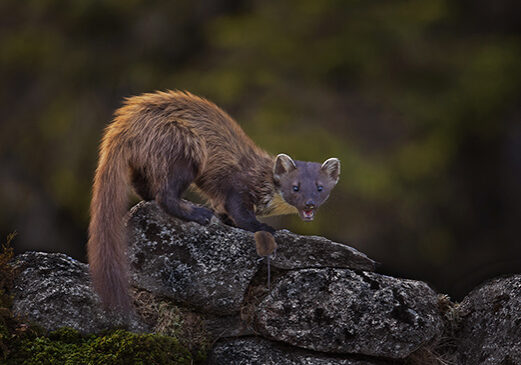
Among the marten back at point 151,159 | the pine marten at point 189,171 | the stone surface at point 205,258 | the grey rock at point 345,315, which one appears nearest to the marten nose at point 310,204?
the pine marten at point 189,171

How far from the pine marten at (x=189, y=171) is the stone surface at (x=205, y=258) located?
158 millimetres

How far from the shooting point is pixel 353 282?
220 inches

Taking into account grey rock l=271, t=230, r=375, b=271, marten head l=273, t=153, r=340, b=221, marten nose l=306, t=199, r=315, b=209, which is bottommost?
grey rock l=271, t=230, r=375, b=271

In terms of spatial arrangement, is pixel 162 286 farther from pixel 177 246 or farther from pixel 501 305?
pixel 501 305

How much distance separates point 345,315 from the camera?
5.43 metres

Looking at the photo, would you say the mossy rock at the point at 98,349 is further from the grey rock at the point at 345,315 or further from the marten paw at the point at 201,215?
the marten paw at the point at 201,215

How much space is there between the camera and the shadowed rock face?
5.36 meters

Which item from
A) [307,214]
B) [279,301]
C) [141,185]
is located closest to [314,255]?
[279,301]

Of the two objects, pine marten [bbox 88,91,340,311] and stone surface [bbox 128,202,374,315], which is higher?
pine marten [bbox 88,91,340,311]

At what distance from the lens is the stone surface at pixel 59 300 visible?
524 cm

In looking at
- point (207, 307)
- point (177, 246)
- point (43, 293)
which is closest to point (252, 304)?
point (207, 307)

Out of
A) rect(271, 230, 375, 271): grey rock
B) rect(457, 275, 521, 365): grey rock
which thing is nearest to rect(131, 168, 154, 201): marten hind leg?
rect(271, 230, 375, 271): grey rock

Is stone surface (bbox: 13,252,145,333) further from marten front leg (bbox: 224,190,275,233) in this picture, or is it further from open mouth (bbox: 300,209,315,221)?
open mouth (bbox: 300,209,315,221)

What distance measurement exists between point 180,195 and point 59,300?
134 centimetres
